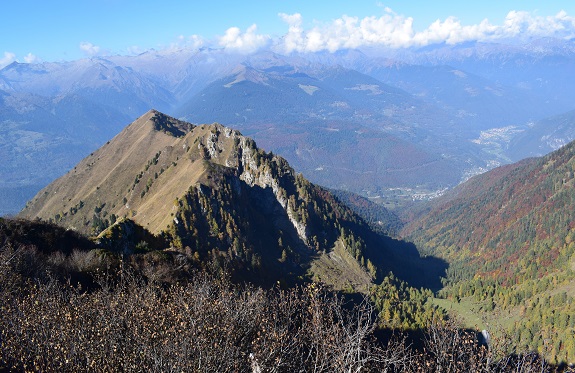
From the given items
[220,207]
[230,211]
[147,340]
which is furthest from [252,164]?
[147,340]

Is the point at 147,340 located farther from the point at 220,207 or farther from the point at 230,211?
the point at 230,211

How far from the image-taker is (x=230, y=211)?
129m

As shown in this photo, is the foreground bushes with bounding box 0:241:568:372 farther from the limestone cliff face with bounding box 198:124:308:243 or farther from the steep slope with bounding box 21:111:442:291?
the limestone cliff face with bounding box 198:124:308:243

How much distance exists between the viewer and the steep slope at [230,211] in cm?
11469

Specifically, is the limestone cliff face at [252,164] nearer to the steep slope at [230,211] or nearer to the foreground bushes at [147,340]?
the steep slope at [230,211]

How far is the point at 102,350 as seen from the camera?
17.8 metres

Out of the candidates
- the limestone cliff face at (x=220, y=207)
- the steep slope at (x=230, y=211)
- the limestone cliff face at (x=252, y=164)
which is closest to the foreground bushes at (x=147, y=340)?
the limestone cliff face at (x=220, y=207)

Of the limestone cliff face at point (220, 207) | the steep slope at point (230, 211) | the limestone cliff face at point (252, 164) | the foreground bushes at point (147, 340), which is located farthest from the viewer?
the limestone cliff face at point (252, 164)

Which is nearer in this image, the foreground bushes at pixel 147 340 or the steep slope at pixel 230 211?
the foreground bushes at pixel 147 340

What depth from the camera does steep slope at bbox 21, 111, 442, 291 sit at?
376 ft

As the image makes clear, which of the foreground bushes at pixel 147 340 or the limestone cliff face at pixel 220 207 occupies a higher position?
the foreground bushes at pixel 147 340

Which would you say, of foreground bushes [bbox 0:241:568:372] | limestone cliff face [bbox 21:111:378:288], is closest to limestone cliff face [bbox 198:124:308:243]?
limestone cliff face [bbox 21:111:378:288]

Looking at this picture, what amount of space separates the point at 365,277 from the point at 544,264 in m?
95.4

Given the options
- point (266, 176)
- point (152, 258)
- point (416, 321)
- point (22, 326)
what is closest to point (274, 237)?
point (266, 176)
